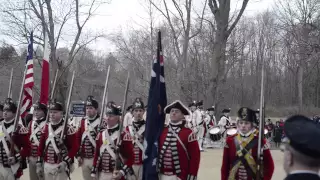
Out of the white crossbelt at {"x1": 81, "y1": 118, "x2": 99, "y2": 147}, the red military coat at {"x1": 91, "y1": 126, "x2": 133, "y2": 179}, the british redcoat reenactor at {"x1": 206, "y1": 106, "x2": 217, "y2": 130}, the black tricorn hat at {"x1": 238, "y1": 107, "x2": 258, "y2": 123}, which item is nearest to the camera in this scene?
the black tricorn hat at {"x1": 238, "y1": 107, "x2": 258, "y2": 123}

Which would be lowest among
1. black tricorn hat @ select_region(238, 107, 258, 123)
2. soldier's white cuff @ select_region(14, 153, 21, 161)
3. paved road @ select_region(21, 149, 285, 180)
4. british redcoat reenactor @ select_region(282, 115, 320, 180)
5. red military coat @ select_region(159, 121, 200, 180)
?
paved road @ select_region(21, 149, 285, 180)

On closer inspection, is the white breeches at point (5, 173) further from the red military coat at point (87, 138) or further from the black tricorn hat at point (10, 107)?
the red military coat at point (87, 138)

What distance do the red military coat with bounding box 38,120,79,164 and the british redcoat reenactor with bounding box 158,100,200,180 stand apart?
6.99 ft

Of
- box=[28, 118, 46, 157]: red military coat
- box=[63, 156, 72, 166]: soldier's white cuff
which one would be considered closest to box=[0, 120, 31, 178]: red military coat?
box=[63, 156, 72, 166]: soldier's white cuff

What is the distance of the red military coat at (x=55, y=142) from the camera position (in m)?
7.89

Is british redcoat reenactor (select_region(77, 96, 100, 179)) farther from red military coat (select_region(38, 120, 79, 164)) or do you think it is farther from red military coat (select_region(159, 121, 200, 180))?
red military coat (select_region(159, 121, 200, 180))

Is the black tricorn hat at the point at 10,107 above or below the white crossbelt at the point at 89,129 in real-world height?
above

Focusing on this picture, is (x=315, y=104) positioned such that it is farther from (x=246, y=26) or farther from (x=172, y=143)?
(x=172, y=143)

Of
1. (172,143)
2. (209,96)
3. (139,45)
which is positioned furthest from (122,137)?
(139,45)

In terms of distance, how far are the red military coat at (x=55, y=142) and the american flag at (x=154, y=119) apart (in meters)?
2.27

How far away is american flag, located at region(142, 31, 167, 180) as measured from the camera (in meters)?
6.03

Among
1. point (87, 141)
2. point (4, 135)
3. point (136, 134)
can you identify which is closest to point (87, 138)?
point (87, 141)

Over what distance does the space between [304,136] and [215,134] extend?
19.7 meters

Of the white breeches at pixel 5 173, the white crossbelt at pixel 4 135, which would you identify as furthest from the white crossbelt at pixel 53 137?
the white breeches at pixel 5 173
